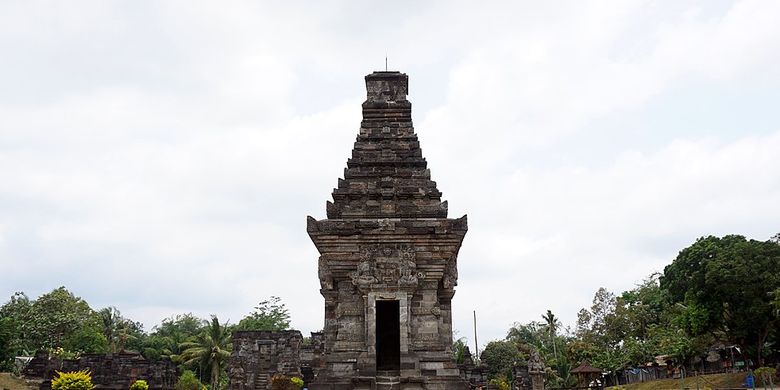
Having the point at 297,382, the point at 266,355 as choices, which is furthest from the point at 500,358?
the point at 297,382

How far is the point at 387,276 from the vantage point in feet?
36.8

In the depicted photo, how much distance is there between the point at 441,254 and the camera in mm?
11453

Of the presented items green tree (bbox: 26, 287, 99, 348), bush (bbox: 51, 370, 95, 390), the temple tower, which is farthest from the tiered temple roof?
green tree (bbox: 26, 287, 99, 348)

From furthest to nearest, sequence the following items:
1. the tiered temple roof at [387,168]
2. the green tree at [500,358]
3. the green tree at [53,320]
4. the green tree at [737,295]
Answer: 1. the green tree at [500,358]
2. the green tree at [53,320]
3. the green tree at [737,295]
4. the tiered temple roof at [387,168]

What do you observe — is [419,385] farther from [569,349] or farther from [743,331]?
[569,349]

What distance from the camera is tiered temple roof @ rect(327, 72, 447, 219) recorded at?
11914 millimetres

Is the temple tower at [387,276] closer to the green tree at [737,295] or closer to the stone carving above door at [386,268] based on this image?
the stone carving above door at [386,268]

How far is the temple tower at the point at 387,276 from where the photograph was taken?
1089 centimetres

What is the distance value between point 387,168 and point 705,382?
21.7m

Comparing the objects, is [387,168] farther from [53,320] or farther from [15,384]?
[53,320]

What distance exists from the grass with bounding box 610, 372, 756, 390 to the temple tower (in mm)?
19828

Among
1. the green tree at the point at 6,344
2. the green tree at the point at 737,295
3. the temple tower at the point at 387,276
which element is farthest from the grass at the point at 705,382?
the green tree at the point at 6,344

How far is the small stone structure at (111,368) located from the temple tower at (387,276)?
1974cm

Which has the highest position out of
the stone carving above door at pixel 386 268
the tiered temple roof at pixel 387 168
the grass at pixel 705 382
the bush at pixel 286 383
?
the tiered temple roof at pixel 387 168
